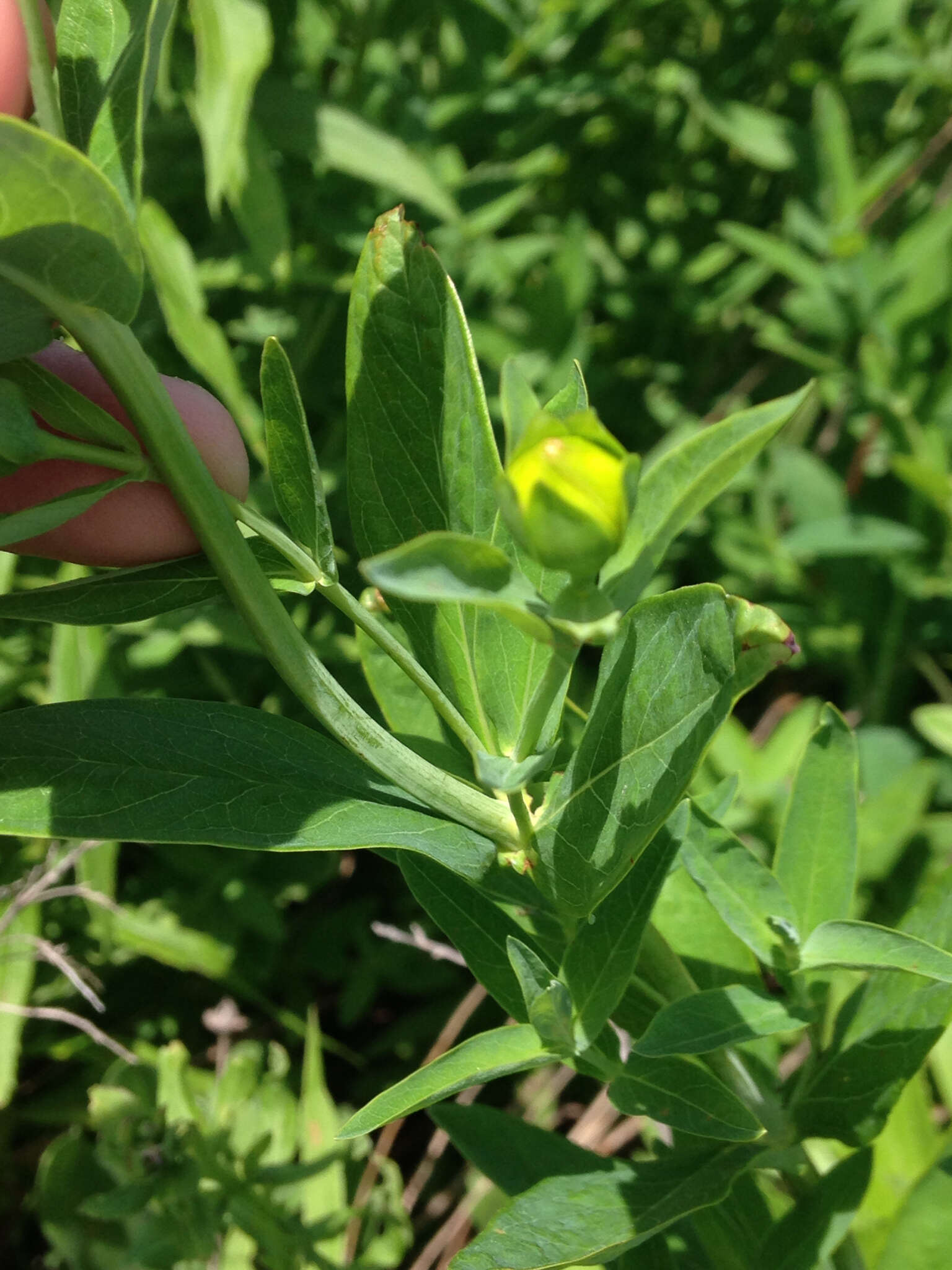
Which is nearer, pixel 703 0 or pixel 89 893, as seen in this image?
pixel 89 893

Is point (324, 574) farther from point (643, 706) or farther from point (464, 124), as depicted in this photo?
point (464, 124)

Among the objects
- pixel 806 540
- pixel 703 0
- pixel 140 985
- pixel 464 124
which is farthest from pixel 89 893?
pixel 703 0

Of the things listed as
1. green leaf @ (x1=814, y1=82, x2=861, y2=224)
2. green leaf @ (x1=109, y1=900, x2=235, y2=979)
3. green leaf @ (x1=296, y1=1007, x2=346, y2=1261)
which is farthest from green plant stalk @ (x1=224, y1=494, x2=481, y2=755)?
green leaf @ (x1=814, y1=82, x2=861, y2=224)

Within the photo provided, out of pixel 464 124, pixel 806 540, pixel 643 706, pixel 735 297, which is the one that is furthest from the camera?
pixel 735 297

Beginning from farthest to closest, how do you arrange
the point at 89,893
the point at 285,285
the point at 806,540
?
the point at 806,540
the point at 285,285
the point at 89,893

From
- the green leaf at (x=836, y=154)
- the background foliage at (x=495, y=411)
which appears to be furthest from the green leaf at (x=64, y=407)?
the green leaf at (x=836, y=154)

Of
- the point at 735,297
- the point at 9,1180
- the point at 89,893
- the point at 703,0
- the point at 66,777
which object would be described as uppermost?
the point at 703,0

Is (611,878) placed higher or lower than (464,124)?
lower

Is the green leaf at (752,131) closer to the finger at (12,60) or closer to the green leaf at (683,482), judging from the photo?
the finger at (12,60)

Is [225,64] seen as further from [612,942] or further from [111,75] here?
[612,942]
